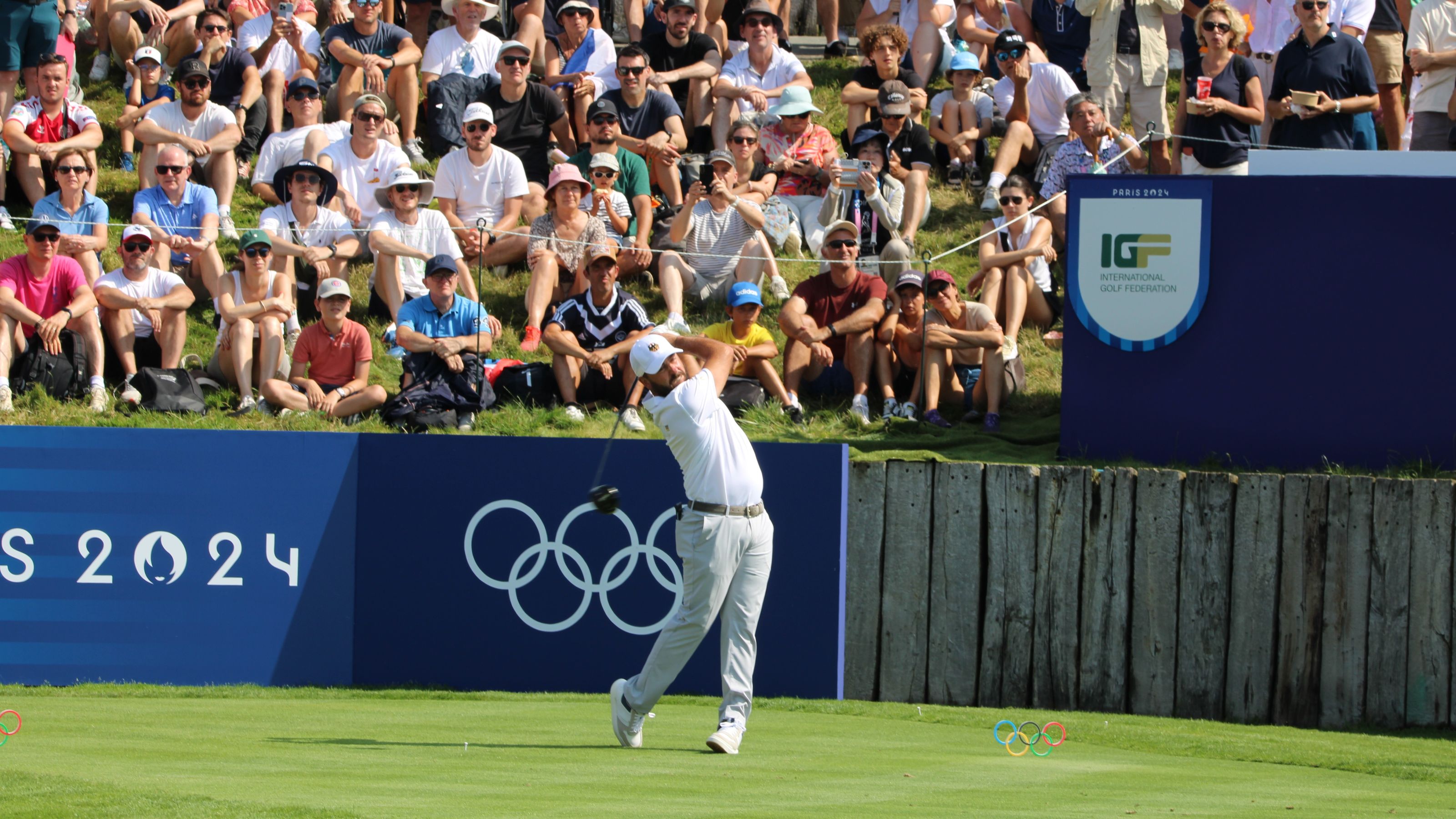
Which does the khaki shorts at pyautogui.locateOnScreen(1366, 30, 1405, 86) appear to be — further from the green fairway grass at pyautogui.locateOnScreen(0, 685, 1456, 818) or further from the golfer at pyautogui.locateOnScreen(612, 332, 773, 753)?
the golfer at pyautogui.locateOnScreen(612, 332, 773, 753)

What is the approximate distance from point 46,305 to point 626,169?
16.6 ft

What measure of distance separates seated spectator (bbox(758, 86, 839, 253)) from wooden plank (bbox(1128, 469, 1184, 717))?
224 inches

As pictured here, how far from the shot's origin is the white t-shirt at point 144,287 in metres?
12.6

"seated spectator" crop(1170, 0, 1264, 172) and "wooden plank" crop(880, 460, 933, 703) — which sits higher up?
"seated spectator" crop(1170, 0, 1264, 172)

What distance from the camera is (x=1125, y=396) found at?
1092 cm

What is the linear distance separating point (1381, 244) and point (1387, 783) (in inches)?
177

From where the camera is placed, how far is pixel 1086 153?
46.5 feet

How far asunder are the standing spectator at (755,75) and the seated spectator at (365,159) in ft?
11.0

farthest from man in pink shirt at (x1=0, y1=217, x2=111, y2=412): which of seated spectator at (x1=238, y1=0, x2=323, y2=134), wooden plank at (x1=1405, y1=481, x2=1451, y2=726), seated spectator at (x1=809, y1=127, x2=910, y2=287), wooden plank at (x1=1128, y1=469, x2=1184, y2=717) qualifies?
wooden plank at (x1=1405, y1=481, x2=1451, y2=726)

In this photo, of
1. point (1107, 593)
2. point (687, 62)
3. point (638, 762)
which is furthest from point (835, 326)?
point (638, 762)

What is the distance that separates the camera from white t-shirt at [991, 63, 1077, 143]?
15.6m

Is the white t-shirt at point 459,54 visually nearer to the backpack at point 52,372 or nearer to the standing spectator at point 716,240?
the standing spectator at point 716,240

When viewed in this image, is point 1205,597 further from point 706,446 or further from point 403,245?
point 403,245

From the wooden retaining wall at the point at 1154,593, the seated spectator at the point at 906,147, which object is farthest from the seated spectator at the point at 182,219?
the wooden retaining wall at the point at 1154,593
